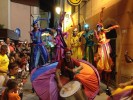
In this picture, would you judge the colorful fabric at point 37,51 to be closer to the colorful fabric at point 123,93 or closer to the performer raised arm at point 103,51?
the performer raised arm at point 103,51

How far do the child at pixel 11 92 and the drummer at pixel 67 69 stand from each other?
1.71 metres

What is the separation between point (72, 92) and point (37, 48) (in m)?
5.26

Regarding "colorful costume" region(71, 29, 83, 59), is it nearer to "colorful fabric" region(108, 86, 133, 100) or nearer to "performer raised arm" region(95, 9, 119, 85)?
"performer raised arm" region(95, 9, 119, 85)

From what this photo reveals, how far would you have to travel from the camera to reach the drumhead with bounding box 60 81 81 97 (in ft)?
21.0

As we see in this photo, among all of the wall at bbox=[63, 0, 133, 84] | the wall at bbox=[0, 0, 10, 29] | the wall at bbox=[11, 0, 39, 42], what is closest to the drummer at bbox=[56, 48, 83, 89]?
the wall at bbox=[63, 0, 133, 84]

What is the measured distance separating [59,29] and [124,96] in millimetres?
6163

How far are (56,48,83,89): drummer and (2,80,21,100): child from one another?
5.60 feet

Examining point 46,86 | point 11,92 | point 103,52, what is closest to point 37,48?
point 103,52

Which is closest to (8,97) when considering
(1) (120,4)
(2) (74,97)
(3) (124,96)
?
(2) (74,97)

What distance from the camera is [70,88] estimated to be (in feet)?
21.5

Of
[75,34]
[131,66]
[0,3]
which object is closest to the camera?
[131,66]

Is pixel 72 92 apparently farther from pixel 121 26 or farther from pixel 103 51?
pixel 121 26

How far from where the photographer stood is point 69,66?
24.3 ft

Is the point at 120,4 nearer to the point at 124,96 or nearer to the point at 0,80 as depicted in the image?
the point at 0,80
